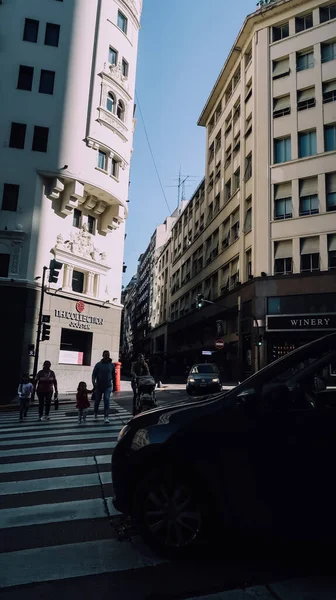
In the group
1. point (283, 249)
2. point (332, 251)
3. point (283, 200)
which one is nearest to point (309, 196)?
point (283, 200)

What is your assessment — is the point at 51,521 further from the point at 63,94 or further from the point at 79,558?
the point at 63,94

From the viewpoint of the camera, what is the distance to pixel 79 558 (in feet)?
10.9

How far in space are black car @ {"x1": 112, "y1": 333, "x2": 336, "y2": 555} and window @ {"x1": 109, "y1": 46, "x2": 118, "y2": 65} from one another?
2888cm

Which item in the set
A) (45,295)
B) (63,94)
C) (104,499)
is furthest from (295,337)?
(104,499)

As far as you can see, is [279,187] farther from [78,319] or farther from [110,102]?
[78,319]

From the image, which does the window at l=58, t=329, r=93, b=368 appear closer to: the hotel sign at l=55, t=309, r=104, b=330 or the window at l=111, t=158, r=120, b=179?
the hotel sign at l=55, t=309, r=104, b=330

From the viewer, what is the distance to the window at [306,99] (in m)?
31.1

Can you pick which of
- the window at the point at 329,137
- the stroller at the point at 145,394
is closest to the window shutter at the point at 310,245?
the window at the point at 329,137

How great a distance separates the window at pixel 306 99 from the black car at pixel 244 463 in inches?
1284

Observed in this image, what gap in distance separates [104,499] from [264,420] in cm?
254

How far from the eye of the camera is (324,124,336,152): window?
29938mm

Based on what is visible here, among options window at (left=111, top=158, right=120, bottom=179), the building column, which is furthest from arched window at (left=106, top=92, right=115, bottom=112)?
the building column

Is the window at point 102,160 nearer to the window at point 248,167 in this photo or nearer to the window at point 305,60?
the window at point 248,167

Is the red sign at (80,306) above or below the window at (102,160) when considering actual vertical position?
below
